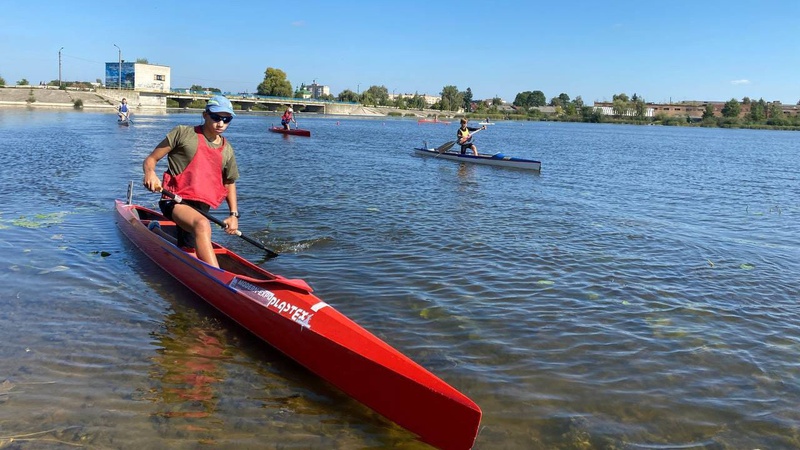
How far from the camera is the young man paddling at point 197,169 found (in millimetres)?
6887

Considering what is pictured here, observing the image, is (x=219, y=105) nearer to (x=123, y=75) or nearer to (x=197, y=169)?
(x=197, y=169)

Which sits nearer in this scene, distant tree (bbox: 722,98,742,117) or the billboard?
the billboard

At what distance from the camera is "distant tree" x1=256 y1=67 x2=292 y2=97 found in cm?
17325

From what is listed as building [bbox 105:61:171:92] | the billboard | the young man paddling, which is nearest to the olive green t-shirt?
the young man paddling

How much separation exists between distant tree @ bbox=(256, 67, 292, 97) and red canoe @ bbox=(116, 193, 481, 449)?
173271mm

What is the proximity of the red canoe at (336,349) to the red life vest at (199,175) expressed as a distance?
97 centimetres

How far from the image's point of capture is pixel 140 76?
135 meters

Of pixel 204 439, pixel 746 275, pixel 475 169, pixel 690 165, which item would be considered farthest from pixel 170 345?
pixel 690 165

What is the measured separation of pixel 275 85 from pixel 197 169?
17674cm

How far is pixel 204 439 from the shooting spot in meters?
4.60

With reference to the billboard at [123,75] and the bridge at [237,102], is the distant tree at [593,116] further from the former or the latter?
the billboard at [123,75]

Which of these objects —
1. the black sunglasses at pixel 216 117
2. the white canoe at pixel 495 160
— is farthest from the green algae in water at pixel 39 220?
the white canoe at pixel 495 160

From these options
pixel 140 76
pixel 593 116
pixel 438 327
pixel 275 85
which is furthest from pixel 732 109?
pixel 438 327

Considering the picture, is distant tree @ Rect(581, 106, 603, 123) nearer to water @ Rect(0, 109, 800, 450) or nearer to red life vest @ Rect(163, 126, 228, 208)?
water @ Rect(0, 109, 800, 450)
